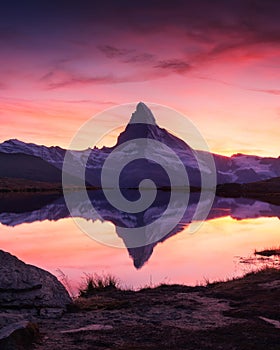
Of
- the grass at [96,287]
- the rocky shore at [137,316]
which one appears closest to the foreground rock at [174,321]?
the rocky shore at [137,316]

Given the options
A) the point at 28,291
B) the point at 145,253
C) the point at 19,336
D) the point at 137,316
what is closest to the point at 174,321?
the point at 137,316

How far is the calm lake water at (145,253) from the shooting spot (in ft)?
97.5

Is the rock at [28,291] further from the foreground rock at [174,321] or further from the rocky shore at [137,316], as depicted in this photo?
the foreground rock at [174,321]

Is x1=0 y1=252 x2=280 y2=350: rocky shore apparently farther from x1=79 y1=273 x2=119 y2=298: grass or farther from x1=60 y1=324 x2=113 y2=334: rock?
x1=79 y1=273 x2=119 y2=298: grass

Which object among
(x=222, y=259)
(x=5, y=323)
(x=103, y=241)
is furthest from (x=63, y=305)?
(x=103, y=241)

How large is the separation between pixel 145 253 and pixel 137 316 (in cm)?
2204

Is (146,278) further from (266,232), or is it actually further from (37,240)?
(266,232)

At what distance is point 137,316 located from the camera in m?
16.6

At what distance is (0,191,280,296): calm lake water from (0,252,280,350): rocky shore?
6350 mm

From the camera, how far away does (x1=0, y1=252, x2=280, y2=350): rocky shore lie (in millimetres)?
13125

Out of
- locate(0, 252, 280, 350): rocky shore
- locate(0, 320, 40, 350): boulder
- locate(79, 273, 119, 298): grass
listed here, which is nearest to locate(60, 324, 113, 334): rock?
locate(0, 252, 280, 350): rocky shore

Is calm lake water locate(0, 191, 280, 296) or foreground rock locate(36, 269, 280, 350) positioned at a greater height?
calm lake water locate(0, 191, 280, 296)

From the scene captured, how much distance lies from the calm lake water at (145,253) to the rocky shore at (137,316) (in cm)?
635

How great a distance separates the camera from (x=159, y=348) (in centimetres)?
1273
